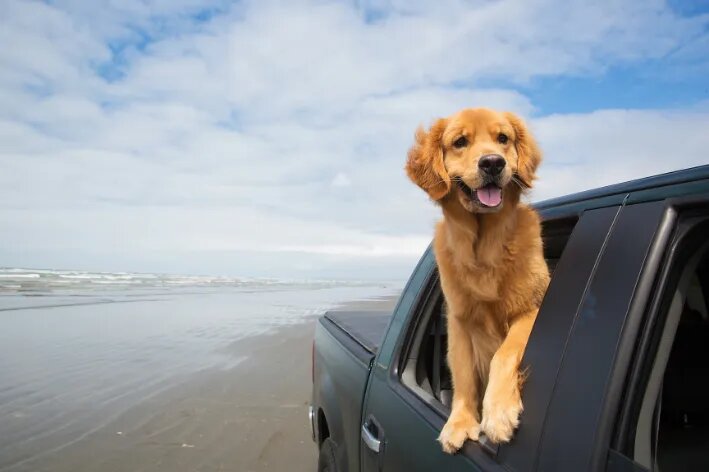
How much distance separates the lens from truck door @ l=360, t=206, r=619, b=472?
129 cm

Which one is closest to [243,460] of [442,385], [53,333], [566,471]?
[442,385]

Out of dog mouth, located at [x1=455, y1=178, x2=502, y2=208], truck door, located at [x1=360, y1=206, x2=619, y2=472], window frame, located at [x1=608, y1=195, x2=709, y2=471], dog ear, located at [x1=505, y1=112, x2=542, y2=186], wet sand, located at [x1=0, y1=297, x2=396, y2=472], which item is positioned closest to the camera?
window frame, located at [x1=608, y1=195, x2=709, y2=471]

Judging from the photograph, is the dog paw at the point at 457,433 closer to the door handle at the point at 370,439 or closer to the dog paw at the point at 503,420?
the dog paw at the point at 503,420

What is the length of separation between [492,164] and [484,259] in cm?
46

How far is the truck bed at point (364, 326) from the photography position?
10.4ft

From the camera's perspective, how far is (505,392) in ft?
4.65

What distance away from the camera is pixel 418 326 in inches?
102

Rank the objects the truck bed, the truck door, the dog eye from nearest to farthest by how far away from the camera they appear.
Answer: the truck door → the dog eye → the truck bed

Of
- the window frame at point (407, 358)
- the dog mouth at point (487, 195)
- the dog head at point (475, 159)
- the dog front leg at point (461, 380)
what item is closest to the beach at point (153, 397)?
the window frame at point (407, 358)

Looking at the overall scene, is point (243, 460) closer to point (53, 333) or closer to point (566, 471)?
point (566, 471)

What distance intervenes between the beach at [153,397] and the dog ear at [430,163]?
310 centimetres

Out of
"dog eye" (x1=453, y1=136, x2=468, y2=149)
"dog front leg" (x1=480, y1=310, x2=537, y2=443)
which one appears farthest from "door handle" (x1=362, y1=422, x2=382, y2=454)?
"dog eye" (x1=453, y1=136, x2=468, y2=149)

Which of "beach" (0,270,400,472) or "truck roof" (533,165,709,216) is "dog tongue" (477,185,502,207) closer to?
"truck roof" (533,165,709,216)

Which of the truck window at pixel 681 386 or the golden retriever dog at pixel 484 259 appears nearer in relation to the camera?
the truck window at pixel 681 386
